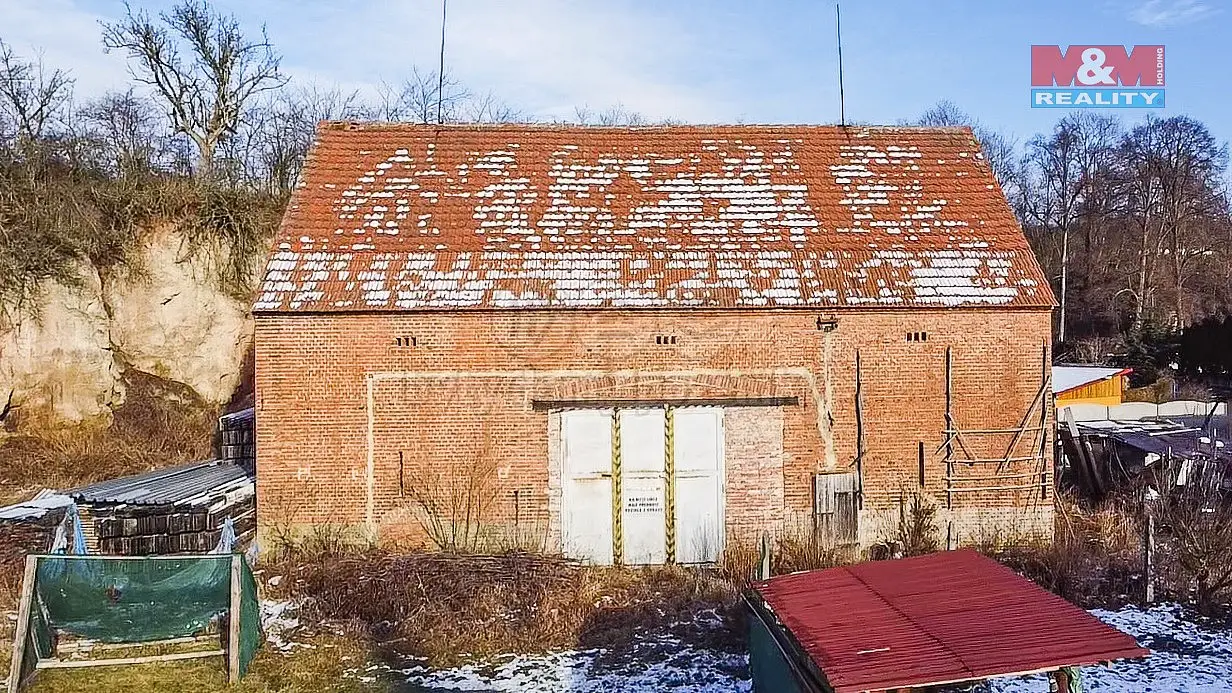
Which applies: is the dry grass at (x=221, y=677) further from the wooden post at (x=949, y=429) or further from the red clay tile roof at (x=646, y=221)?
the wooden post at (x=949, y=429)

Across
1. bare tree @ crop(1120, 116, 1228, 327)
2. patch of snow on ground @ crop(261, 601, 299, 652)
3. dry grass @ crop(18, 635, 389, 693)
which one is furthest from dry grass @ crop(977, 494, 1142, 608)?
bare tree @ crop(1120, 116, 1228, 327)

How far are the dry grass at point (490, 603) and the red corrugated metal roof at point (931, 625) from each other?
2467 mm

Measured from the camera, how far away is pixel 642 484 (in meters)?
11.1

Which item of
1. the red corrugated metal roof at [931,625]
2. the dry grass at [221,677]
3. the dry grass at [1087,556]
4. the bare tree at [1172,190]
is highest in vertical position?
the bare tree at [1172,190]

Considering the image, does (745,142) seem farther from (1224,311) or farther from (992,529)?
(1224,311)

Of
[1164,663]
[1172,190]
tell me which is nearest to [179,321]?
[1164,663]

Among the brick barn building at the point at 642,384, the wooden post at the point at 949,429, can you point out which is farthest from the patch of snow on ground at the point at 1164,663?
the brick barn building at the point at 642,384

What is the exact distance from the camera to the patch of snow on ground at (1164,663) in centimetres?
740

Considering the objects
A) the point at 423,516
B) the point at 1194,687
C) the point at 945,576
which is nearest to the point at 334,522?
the point at 423,516

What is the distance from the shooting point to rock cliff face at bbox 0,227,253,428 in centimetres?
1753

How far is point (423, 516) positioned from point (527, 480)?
57.1 inches

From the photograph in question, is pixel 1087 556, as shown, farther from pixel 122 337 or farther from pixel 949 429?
pixel 122 337

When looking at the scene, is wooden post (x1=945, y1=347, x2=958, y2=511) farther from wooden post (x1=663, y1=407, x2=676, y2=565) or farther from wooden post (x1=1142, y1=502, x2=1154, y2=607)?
wooden post (x1=663, y1=407, x2=676, y2=565)

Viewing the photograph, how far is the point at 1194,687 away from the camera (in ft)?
24.2
